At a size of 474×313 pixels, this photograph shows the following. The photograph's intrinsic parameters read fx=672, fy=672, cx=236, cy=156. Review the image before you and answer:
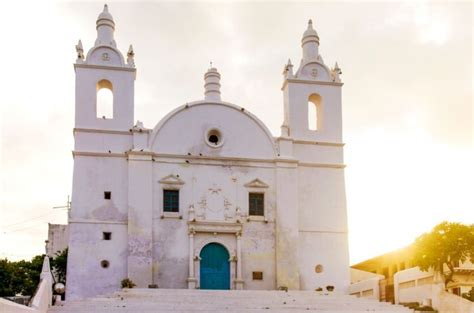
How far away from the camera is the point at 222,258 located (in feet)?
94.4

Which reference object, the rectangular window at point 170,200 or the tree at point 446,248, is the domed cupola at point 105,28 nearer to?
the rectangular window at point 170,200

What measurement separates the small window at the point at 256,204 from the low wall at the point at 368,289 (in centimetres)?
528

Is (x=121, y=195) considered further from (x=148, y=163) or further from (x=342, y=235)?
(x=342, y=235)

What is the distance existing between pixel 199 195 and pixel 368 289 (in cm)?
826

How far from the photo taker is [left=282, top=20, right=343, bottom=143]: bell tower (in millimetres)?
31141

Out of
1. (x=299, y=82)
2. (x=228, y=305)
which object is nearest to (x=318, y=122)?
(x=299, y=82)

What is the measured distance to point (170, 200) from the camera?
94.8 feet

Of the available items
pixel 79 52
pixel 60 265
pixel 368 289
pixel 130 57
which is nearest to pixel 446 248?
pixel 368 289

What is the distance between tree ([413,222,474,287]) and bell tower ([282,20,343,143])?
898 centimetres

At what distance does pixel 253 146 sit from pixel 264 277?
5.82 m

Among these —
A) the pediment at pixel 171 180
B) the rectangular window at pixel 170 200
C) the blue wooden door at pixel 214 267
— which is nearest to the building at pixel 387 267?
the blue wooden door at pixel 214 267

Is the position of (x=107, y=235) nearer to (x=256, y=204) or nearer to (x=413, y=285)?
(x=256, y=204)

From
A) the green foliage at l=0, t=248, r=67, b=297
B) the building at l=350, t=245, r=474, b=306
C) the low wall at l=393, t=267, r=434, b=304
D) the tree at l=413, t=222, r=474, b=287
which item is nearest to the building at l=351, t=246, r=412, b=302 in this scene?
the building at l=350, t=245, r=474, b=306

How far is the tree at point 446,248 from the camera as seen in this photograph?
74.6 ft
